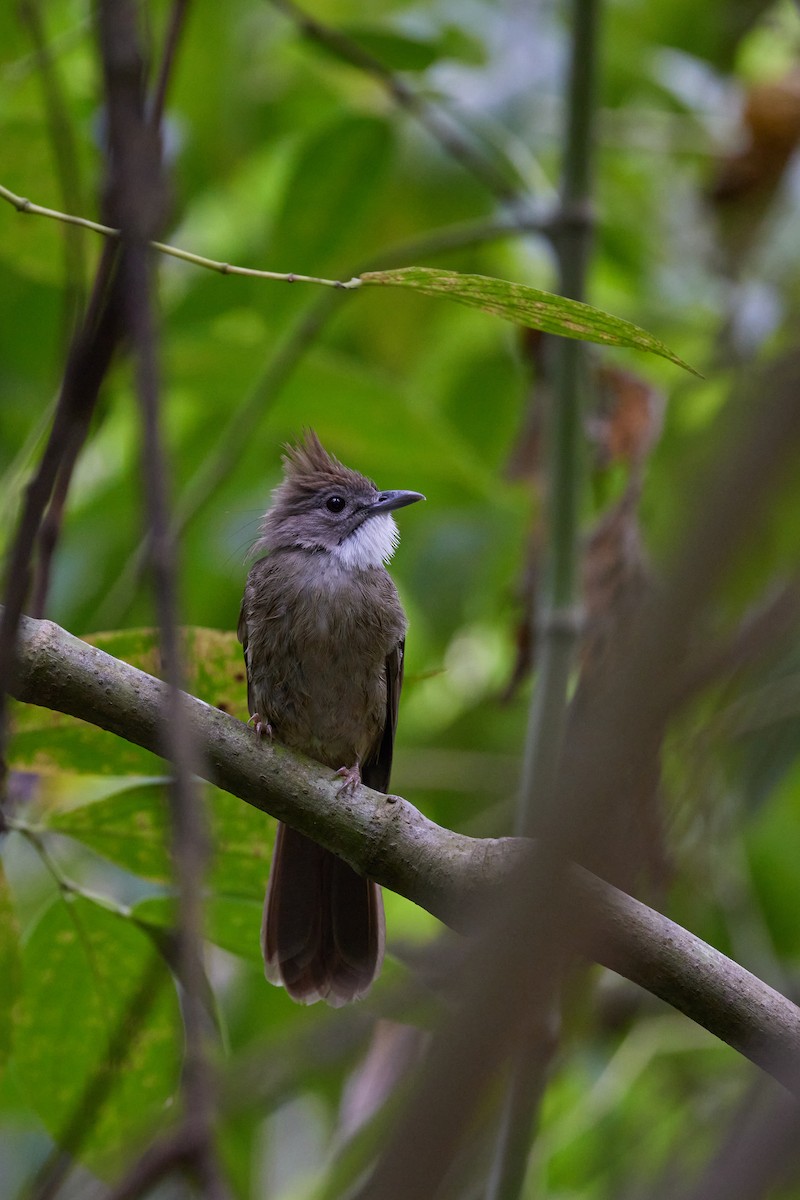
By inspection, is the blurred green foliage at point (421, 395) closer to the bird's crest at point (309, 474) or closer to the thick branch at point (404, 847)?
the bird's crest at point (309, 474)

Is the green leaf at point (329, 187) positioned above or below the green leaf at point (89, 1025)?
above

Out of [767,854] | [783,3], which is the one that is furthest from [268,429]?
[783,3]

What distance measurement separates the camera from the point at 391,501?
4461 mm

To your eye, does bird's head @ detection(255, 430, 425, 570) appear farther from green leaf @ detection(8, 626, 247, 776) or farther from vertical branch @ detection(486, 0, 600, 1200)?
green leaf @ detection(8, 626, 247, 776)

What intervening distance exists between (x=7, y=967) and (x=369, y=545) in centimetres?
201

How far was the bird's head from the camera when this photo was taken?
4.39 meters

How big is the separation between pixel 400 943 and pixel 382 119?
2.68 m

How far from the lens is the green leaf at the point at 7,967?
2688mm

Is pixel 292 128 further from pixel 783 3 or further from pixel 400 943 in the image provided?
pixel 400 943

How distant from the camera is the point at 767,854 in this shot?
198 inches

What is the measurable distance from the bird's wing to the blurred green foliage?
0.87 ft

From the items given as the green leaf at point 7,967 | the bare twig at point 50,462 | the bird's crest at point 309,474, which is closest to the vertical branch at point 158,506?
the bare twig at point 50,462

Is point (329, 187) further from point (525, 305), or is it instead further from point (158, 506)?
point (158, 506)

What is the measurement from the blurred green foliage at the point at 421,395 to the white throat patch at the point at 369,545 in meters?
0.17
